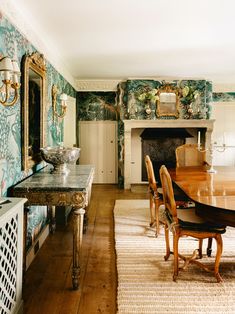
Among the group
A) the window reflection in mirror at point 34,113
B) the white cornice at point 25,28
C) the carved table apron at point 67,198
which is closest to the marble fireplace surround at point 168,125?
the white cornice at point 25,28

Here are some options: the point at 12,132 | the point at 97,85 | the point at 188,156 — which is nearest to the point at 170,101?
the point at 97,85

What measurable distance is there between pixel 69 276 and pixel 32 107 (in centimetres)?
170

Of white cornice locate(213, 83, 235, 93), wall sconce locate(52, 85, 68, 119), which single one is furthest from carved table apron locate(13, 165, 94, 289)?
white cornice locate(213, 83, 235, 93)

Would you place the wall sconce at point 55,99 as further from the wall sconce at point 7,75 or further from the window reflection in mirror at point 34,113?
the wall sconce at point 7,75

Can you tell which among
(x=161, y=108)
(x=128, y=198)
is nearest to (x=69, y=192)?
(x=128, y=198)

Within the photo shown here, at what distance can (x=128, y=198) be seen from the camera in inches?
229

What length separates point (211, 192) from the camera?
2.71 metres

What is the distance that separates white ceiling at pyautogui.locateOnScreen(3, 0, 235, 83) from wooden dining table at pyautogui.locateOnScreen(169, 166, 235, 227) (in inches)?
67.9

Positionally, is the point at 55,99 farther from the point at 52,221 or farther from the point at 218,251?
the point at 218,251

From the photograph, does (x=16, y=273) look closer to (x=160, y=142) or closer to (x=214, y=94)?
(x=160, y=142)

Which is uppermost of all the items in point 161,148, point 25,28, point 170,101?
point 25,28

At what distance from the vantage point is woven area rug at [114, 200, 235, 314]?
84.6 inches

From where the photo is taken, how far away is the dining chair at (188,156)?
4.89m

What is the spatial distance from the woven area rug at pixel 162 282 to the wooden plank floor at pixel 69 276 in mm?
110
